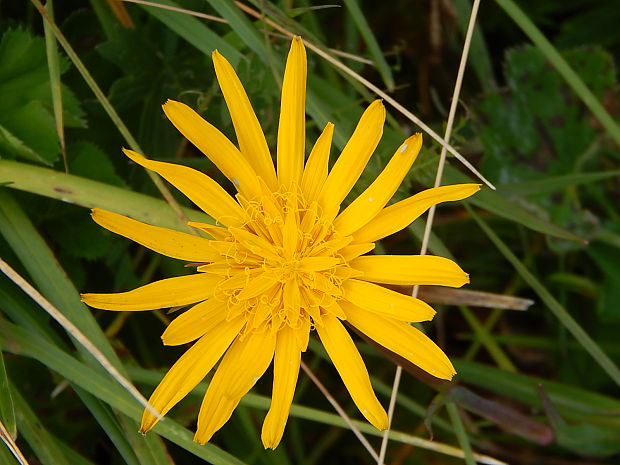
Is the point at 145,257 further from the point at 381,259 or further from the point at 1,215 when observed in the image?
the point at 381,259

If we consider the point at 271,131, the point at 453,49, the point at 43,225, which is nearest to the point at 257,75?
the point at 271,131

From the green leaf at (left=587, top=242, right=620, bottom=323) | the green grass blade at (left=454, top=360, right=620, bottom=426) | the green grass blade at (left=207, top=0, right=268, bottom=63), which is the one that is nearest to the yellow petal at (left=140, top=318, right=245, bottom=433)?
the green grass blade at (left=207, top=0, right=268, bottom=63)

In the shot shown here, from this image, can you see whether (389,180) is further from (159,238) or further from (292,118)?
(159,238)

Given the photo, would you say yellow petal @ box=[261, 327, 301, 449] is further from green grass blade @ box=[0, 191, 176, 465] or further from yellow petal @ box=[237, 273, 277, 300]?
green grass blade @ box=[0, 191, 176, 465]

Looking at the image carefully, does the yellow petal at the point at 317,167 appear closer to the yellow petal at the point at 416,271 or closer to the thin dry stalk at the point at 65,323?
the yellow petal at the point at 416,271

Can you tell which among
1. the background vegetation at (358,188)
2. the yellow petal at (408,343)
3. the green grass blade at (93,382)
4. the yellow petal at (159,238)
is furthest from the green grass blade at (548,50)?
the green grass blade at (93,382)

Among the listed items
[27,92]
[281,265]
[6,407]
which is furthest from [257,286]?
[27,92]
